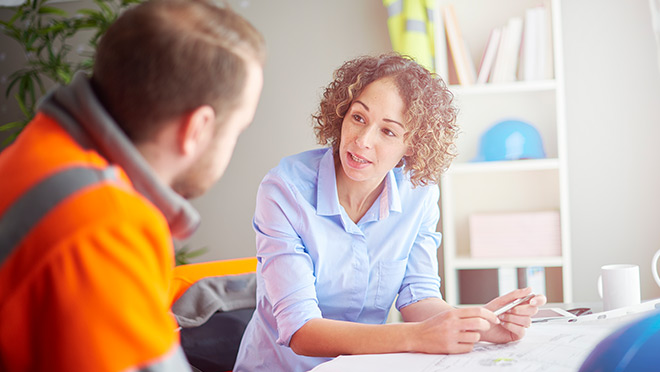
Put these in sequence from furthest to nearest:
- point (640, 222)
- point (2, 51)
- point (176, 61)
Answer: point (2, 51) → point (640, 222) → point (176, 61)

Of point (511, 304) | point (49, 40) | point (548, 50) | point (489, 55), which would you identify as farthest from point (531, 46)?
point (49, 40)

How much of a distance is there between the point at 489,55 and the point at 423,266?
1.66 metres

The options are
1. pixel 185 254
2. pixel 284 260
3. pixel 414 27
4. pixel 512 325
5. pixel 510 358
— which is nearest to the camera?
pixel 510 358

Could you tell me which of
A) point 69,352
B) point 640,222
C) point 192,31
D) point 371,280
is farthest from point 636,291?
point 640,222

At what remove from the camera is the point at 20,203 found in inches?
21.8

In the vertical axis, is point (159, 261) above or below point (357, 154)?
above

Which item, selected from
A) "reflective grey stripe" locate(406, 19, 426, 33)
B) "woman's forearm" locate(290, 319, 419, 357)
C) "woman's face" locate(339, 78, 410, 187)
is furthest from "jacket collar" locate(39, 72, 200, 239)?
"reflective grey stripe" locate(406, 19, 426, 33)

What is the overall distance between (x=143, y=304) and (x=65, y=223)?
0.09m

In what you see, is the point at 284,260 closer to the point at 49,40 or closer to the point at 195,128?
the point at 195,128

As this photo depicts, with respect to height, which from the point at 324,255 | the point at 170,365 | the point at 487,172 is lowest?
the point at 487,172

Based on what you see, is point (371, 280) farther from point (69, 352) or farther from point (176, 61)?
point (69, 352)

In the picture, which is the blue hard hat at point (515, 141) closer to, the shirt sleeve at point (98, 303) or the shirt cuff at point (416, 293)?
the shirt cuff at point (416, 293)

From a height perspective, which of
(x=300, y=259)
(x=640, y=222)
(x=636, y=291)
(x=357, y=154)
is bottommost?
(x=640, y=222)

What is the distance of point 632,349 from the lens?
1.99 feet
